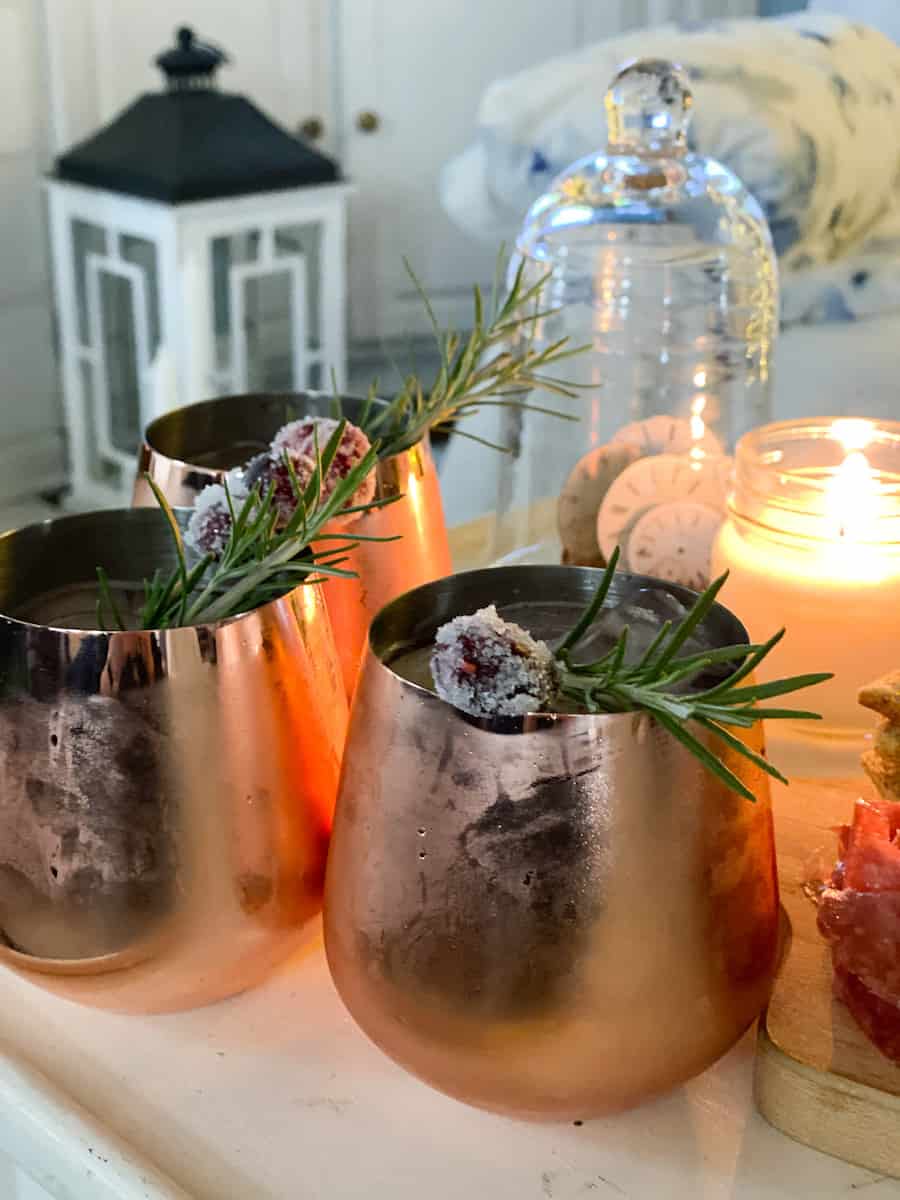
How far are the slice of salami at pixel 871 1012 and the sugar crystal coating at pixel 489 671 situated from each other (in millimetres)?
135

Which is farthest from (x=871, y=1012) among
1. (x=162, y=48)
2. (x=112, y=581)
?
(x=162, y=48)

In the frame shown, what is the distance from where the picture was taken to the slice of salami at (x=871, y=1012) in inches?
14.1

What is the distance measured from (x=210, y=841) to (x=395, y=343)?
2452mm

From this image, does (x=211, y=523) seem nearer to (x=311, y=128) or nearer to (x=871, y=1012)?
(x=871, y=1012)

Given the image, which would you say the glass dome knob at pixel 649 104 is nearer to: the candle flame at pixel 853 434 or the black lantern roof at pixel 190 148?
the candle flame at pixel 853 434

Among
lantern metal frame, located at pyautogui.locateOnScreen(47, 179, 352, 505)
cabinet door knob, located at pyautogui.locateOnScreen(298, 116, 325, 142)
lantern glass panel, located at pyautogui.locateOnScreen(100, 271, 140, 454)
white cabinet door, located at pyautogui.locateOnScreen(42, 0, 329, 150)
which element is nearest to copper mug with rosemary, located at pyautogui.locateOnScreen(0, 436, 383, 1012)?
lantern metal frame, located at pyautogui.locateOnScreen(47, 179, 352, 505)

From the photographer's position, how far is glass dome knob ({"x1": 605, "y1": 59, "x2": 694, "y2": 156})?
71cm

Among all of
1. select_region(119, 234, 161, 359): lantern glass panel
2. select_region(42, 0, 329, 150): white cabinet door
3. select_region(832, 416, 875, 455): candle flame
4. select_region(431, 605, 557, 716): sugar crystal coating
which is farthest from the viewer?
select_region(42, 0, 329, 150): white cabinet door

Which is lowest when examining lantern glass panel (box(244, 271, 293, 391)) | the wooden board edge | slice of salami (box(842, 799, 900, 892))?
lantern glass panel (box(244, 271, 293, 391))

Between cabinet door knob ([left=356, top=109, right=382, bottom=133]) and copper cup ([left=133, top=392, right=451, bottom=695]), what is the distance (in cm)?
210

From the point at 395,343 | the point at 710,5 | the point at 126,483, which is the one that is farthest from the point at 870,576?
the point at 710,5

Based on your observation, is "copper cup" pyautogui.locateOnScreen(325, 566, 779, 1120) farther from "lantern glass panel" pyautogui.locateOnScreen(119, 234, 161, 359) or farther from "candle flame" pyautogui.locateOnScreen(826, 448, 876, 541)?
"lantern glass panel" pyautogui.locateOnScreen(119, 234, 161, 359)

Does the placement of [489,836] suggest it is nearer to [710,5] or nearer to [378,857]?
[378,857]

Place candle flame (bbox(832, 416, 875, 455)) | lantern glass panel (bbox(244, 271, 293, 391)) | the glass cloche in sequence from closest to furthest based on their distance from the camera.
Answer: candle flame (bbox(832, 416, 875, 455))
the glass cloche
lantern glass panel (bbox(244, 271, 293, 391))
